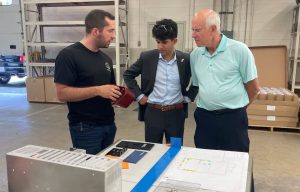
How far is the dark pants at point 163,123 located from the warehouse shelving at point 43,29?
367cm

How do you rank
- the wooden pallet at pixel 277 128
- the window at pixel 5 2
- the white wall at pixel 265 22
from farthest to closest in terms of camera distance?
the window at pixel 5 2 < the white wall at pixel 265 22 < the wooden pallet at pixel 277 128

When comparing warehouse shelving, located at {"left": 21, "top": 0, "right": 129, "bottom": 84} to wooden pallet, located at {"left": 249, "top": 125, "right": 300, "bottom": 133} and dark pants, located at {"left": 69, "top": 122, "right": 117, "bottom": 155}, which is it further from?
dark pants, located at {"left": 69, "top": 122, "right": 117, "bottom": 155}

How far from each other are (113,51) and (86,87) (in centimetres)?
504

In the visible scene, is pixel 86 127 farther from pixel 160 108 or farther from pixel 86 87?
pixel 160 108

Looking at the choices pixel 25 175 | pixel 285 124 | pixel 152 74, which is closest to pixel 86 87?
pixel 152 74

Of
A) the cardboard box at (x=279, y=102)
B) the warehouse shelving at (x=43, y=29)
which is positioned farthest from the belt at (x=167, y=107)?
the warehouse shelving at (x=43, y=29)

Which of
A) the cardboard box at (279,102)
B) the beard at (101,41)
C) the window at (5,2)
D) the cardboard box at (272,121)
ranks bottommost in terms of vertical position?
the cardboard box at (272,121)

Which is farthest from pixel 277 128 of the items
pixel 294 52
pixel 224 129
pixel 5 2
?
pixel 5 2

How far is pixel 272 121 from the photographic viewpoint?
13.8ft

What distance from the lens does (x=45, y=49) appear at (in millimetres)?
7137

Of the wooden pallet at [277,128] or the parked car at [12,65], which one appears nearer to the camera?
the wooden pallet at [277,128]

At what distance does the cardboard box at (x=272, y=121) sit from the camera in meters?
4.16

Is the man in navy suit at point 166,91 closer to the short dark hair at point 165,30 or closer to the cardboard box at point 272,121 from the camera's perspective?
the short dark hair at point 165,30

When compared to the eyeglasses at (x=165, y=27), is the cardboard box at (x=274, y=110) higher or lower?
lower
